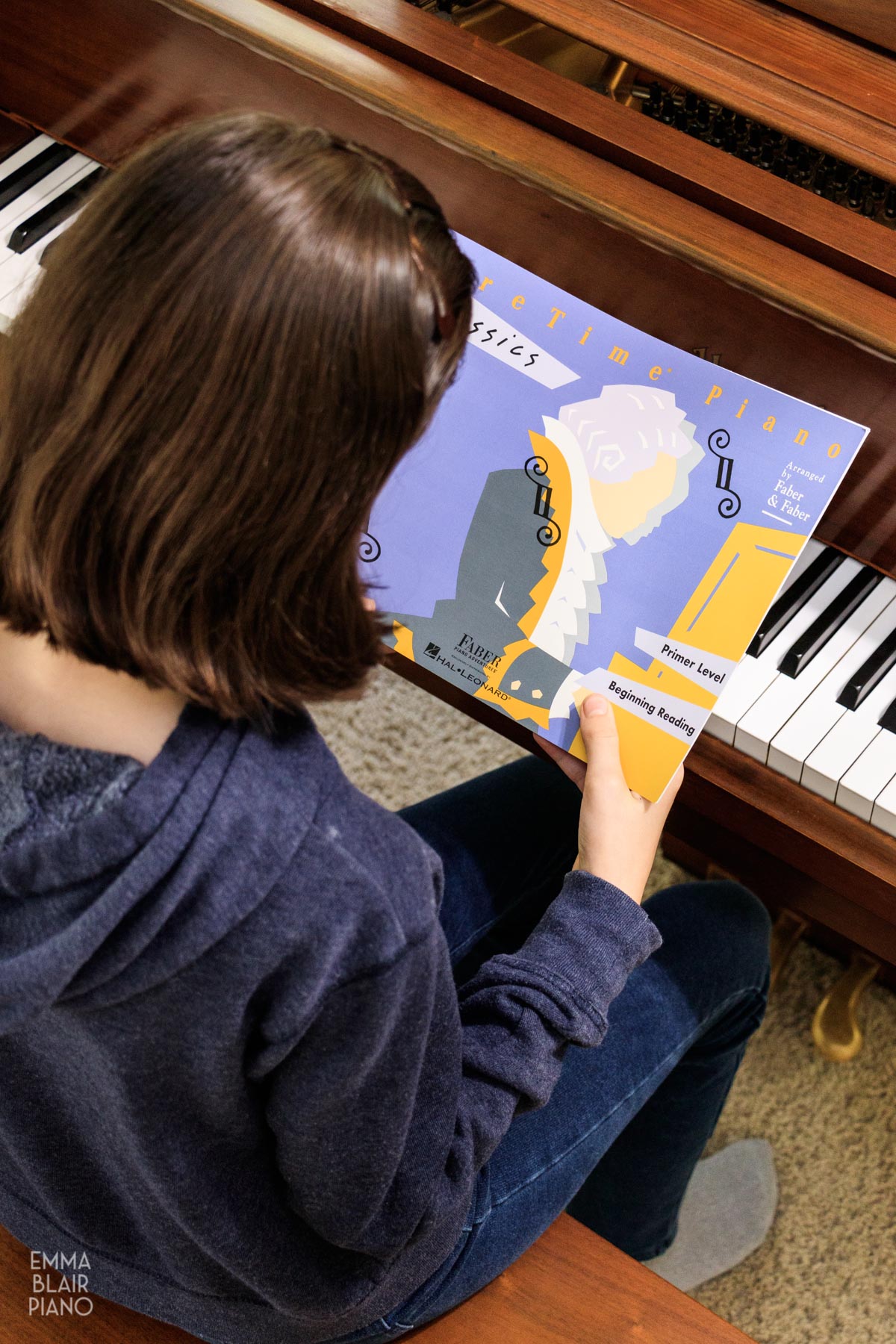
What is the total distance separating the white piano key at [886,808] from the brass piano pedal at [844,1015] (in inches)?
25.9

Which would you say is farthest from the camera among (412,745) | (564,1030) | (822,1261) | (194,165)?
(412,745)

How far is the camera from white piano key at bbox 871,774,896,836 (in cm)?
95

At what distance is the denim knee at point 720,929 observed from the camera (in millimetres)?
1080

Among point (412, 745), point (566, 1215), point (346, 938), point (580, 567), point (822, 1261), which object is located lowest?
point (822, 1261)

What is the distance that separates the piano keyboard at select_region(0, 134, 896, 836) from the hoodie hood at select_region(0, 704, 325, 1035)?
0.54 meters

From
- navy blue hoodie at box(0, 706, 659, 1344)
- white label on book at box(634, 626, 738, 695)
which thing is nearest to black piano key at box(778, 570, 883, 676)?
white label on book at box(634, 626, 738, 695)

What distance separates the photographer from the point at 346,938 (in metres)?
0.57

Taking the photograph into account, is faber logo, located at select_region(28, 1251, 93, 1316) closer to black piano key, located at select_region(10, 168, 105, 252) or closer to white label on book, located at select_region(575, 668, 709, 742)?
white label on book, located at select_region(575, 668, 709, 742)

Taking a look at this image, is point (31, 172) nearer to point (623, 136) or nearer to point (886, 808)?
point (623, 136)

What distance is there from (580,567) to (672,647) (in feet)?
0.34

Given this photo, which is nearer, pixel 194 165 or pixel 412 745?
pixel 194 165

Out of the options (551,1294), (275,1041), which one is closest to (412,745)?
(551,1294)

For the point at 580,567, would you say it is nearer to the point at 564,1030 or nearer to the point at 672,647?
the point at 672,647

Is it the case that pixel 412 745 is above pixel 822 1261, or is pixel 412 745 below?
above
